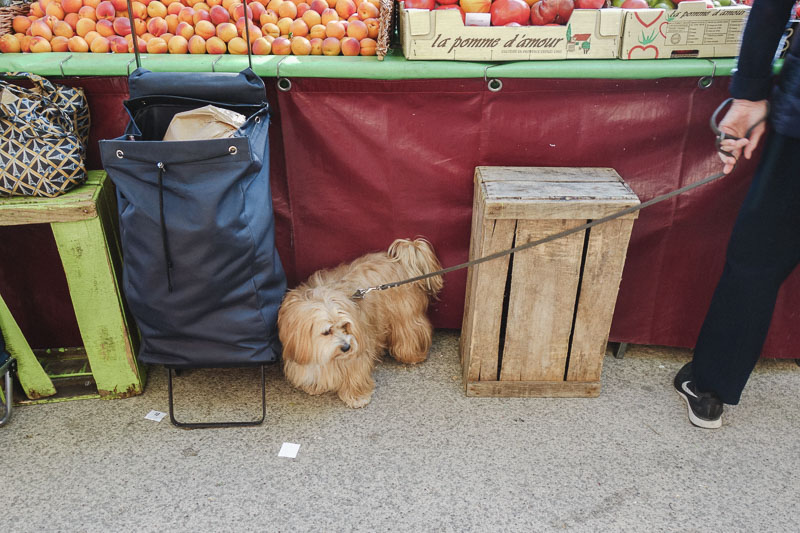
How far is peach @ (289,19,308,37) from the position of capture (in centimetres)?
242

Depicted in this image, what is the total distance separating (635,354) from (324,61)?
1.86 metres

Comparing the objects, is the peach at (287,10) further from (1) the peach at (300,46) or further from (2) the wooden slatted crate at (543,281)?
(2) the wooden slatted crate at (543,281)

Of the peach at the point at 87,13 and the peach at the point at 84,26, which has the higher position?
the peach at the point at 87,13

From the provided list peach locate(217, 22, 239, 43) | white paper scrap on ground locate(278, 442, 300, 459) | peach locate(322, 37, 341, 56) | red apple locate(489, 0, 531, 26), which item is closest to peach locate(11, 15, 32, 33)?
peach locate(217, 22, 239, 43)

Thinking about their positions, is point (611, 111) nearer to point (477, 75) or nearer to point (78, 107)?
point (477, 75)

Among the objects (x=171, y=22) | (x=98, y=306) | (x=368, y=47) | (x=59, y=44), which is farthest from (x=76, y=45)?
(x=368, y=47)

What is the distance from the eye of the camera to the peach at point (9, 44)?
93.8 inches

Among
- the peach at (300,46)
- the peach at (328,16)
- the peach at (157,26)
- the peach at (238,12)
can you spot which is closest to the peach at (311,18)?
the peach at (328,16)

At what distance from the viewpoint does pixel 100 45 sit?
7.77ft

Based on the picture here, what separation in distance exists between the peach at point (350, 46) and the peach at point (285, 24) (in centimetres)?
28

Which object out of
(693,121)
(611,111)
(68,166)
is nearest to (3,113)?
(68,166)

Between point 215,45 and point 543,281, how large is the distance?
1.66 m

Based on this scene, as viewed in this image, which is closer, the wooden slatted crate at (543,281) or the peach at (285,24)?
the wooden slatted crate at (543,281)

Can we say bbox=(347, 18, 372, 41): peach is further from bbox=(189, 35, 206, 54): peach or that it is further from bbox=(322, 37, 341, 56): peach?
bbox=(189, 35, 206, 54): peach
